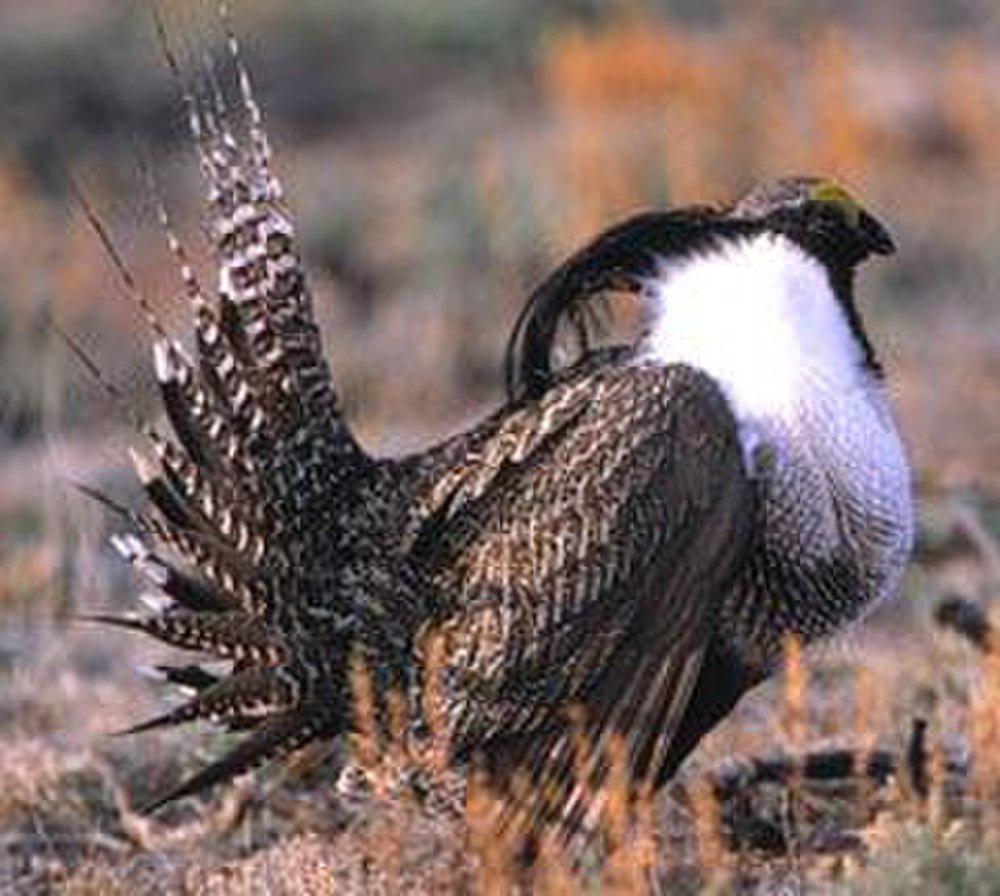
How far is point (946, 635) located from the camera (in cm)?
664

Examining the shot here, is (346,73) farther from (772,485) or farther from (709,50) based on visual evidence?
(772,485)

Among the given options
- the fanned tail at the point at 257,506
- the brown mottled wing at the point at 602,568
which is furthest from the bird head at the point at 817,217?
the fanned tail at the point at 257,506

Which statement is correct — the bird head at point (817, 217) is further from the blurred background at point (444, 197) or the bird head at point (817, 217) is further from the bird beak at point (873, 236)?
the blurred background at point (444, 197)

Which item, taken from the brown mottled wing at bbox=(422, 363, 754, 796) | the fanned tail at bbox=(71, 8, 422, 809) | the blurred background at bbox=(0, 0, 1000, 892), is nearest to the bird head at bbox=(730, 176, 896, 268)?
the brown mottled wing at bbox=(422, 363, 754, 796)

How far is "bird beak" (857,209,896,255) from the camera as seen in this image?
515 centimetres

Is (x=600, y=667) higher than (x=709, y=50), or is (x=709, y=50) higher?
(x=709, y=50)

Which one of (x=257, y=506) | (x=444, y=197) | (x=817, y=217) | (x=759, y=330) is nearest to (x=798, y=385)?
(x=759, y=330)

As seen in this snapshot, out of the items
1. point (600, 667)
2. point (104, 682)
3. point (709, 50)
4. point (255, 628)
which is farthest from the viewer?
point (709, 50)

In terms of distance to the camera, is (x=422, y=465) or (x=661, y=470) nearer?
(x=661, y=470)

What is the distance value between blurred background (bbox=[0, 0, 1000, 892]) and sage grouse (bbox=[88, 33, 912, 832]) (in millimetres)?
613

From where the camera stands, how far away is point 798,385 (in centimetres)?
489

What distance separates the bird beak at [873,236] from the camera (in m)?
5.15

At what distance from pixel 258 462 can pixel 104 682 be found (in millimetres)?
2160

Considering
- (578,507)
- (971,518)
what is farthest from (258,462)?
(971,518)
